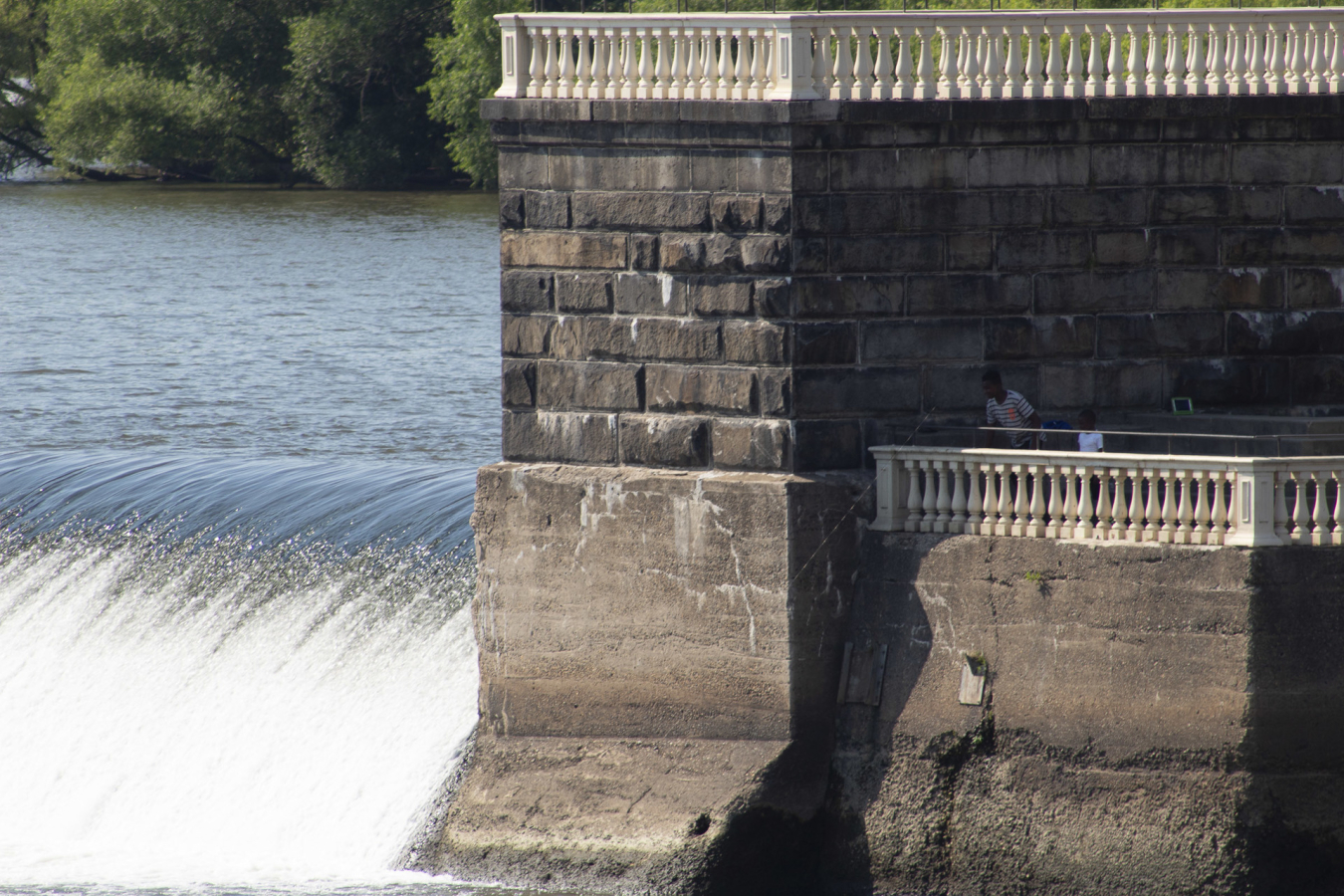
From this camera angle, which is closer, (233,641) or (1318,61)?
(1318,61)

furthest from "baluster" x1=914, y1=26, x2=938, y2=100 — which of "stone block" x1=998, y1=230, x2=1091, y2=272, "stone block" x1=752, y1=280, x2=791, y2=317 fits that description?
"stone block" x1=752, y1=280, x2=791, y2=317

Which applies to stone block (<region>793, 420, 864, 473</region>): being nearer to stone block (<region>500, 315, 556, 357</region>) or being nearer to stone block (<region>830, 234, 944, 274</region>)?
stone block (<region>830, 234, 944, 274</region>)

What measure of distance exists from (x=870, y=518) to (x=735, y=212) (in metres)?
2.34

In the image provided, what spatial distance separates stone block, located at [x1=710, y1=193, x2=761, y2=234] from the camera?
14180 mm

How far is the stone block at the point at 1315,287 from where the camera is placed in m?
15.3

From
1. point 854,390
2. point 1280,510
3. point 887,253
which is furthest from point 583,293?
point 1280,510

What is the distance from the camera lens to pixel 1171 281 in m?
15.0

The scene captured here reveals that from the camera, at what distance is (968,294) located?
14.5 metres

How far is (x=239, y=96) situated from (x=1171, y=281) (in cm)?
4993

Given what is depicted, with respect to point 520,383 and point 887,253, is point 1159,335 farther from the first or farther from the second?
point 520,383

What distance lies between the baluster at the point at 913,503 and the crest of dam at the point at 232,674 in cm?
422

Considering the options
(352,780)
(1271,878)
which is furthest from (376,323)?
(1271,878)

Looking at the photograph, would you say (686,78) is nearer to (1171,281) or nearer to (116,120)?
(1171,281)

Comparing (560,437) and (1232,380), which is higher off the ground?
(1232,380)
